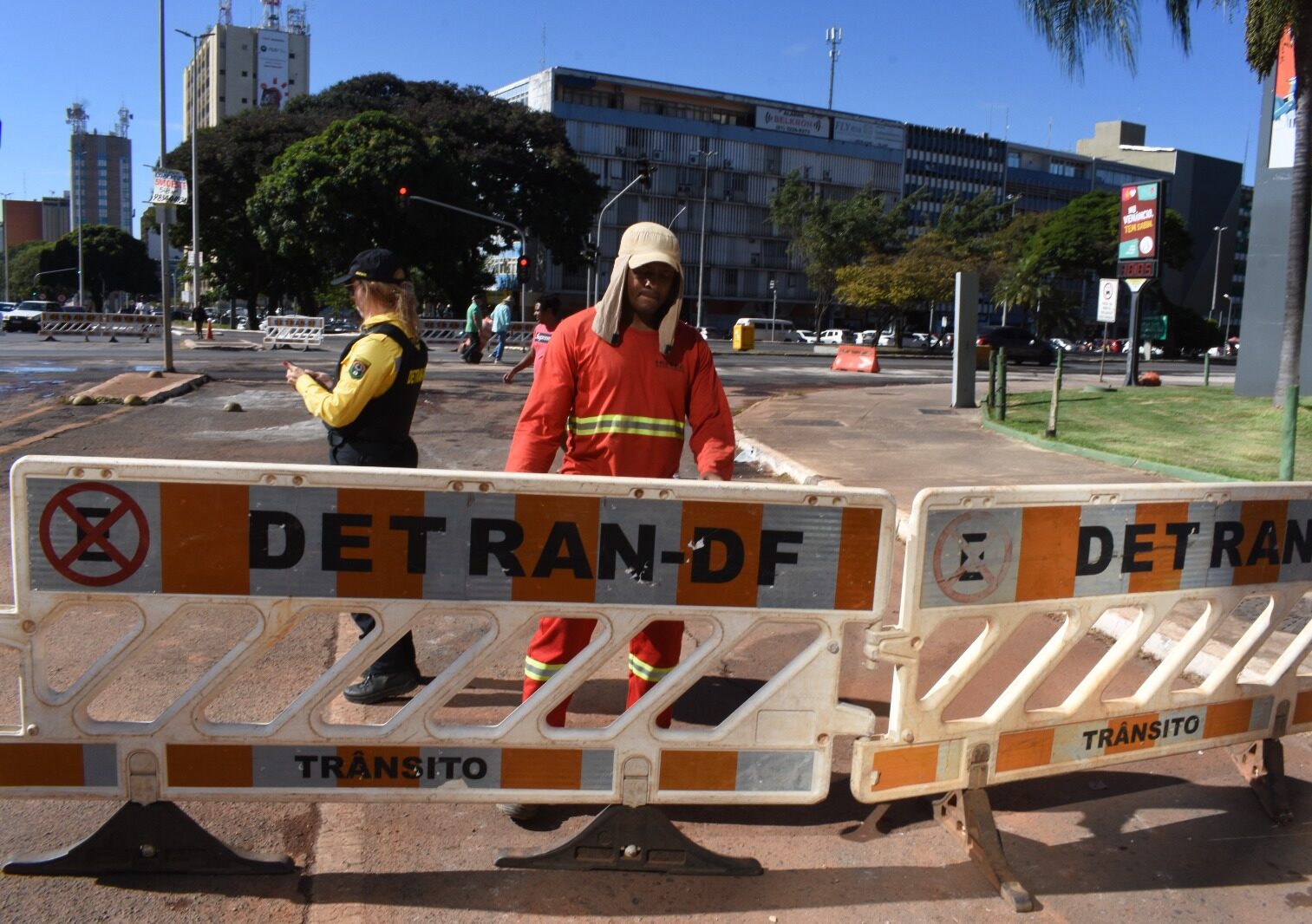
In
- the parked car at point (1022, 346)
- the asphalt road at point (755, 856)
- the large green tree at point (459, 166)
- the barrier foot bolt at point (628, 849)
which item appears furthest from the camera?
the large green tree at point (459, 166)

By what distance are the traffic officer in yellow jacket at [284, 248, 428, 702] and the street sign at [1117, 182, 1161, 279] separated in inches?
891

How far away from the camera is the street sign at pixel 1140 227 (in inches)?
934

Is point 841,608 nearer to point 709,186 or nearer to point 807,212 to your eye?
point 807,212

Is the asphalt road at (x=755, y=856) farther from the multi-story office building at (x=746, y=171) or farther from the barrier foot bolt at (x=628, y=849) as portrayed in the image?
the multi-story office building at (x=746, y=171)

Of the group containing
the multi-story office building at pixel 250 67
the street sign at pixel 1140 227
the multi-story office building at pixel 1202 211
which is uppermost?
the multi-story office building at pixel 250 67

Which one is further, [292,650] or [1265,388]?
[1265,388]

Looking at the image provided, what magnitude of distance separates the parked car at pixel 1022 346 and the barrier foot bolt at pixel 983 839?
42356 mm

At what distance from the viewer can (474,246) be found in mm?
51688

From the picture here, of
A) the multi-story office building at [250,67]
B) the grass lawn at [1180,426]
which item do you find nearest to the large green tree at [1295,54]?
the grass lawn at [1180,426]

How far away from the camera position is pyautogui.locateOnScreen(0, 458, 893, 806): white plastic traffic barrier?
9.73 ft

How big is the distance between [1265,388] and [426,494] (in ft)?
63.9

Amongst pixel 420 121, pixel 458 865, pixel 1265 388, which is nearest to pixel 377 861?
pixel 458 865

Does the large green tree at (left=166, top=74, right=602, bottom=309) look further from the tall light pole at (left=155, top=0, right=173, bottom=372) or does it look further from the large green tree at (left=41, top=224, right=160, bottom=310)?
the large green tree at (left=41, top=224, right=160, bottom=310)

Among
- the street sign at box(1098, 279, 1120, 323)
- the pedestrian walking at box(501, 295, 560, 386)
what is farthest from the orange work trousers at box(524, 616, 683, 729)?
the street sign at box(1098, 279, 1120, 323)
